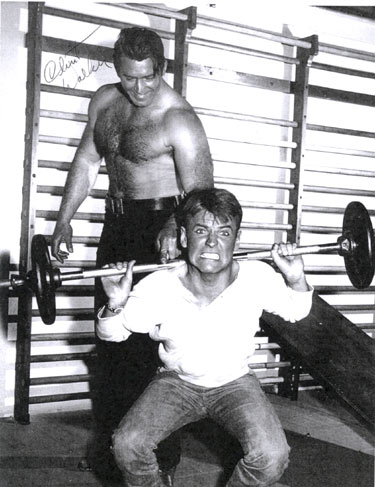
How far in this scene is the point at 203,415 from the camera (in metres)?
2.07

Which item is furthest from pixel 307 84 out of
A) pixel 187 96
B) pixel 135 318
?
pixel 135 318

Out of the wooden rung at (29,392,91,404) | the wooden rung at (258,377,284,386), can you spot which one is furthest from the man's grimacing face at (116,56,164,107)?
the wooden rung at (258,377,284,386)

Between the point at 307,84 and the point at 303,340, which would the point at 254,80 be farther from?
the point at 303,340

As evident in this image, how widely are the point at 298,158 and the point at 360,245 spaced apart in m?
1.72

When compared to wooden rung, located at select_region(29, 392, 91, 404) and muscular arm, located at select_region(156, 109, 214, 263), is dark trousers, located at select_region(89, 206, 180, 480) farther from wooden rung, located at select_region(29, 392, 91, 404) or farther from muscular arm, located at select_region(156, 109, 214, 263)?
wooden rung, located at select_region(29, 392, 91, 404)

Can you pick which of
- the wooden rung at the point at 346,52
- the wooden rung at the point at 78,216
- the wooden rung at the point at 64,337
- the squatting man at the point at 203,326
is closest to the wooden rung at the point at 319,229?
the wooden rung at the point at 346,52

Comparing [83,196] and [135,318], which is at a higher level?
[83,196]

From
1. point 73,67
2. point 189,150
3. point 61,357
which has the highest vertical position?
point 73,67

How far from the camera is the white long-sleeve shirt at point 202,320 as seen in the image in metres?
2.06

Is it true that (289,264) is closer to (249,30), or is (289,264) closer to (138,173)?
(138,173)

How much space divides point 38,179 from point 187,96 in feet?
3.73

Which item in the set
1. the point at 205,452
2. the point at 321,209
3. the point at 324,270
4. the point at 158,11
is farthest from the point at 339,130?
the point at 205,452

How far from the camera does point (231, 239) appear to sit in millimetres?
2145

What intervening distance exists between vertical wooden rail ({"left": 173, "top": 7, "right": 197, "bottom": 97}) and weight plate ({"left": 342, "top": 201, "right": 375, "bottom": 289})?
60.9 inches
